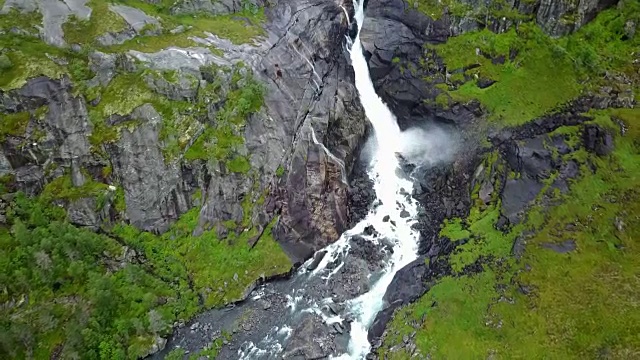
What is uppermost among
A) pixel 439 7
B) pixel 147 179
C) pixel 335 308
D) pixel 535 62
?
pixel 439 7

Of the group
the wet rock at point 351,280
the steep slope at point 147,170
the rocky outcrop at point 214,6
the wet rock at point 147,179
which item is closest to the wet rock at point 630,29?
the steep slope at point 147,170

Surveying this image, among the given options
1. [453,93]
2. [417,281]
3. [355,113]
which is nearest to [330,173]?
[355,113]

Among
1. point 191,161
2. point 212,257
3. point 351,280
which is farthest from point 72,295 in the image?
point 351,280

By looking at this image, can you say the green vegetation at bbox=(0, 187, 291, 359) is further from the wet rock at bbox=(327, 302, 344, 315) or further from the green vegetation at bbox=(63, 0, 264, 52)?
the green vegetation at bbox=(63, 0, 264, 52)

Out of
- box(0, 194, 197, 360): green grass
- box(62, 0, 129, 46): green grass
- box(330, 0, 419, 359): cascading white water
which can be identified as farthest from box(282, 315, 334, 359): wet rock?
box(62, 0, 129, 46): green grass

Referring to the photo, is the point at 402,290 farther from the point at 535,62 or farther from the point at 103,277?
the point at 535,62

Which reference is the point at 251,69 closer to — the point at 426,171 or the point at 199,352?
the point at 426,171
